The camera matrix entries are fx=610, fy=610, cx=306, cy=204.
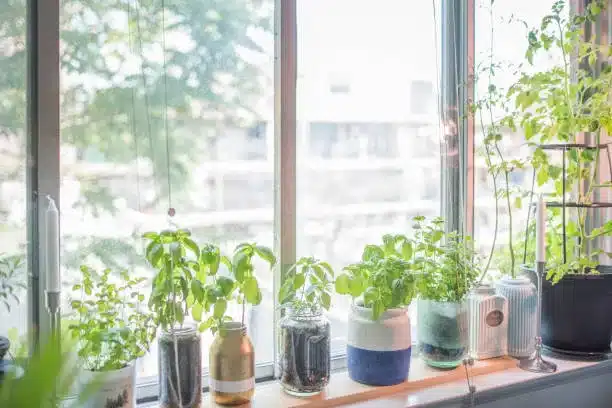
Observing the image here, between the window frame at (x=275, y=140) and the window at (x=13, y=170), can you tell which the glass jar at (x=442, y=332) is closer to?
the window frame at (x=275, y=140)

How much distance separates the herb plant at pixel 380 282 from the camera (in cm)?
141

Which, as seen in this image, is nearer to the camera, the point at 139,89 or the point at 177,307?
the point at 177,307

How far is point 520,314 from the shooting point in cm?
168

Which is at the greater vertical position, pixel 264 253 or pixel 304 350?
pixel 264 253

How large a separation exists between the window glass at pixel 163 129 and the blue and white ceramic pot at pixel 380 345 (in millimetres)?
237

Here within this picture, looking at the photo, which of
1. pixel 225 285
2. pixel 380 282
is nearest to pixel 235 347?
pixel 225 285

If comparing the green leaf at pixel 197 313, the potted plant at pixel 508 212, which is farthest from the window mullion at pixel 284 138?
the potted plant at pixel 508 212

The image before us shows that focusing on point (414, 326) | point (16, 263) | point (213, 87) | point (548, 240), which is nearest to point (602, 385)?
point (548, 240)

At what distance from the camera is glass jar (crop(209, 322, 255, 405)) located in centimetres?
132

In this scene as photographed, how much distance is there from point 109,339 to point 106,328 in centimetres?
4

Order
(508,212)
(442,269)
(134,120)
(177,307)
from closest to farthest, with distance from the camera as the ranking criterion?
1. (177,307)
2. (134,120)
3. (442,269)
4. (508,212)

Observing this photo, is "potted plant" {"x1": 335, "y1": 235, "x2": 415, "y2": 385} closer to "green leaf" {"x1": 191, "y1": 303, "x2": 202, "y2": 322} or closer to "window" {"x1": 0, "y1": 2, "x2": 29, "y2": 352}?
"green leaf" {"x1": 191, "y1": 303, "x2": 202, "y2": 322}

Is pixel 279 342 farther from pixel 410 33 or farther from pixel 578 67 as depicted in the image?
pixel 578 67

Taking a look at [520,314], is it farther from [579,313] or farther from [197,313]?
[197,313]
